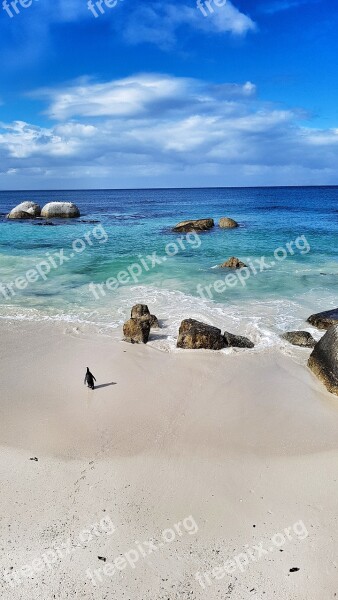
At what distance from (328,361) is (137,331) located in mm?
5877

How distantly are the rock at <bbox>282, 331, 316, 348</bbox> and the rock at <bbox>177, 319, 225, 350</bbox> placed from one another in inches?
91.1

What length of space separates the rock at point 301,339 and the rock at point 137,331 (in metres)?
4.59

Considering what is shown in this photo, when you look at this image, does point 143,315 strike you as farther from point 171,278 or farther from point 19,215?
point 19,215

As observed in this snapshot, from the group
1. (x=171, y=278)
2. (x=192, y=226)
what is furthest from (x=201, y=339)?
(x=192, y=226)

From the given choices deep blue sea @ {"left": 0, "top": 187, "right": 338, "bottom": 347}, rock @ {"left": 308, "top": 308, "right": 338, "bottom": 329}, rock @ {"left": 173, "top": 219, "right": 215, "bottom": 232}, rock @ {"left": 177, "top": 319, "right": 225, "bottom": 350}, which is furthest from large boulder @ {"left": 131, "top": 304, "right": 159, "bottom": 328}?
rock @ {"left": 173, "top": 219, "right": 215, "bottom": 232}

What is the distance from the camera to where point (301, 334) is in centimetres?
1304

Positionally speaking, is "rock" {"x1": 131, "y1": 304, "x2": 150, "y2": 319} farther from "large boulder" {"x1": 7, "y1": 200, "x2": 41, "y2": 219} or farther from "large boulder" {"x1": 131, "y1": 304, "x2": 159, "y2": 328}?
"large boulder" {"x1": 7, "y1": 200, "x2": 41, "y2": 219}

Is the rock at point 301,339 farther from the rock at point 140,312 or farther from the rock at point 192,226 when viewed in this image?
the rock at point 192,226

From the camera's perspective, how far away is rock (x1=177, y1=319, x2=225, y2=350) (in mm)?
12414

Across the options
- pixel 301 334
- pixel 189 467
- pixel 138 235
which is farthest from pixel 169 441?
pixel 138 235

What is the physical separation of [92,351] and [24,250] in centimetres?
2069

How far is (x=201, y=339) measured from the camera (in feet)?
40.8

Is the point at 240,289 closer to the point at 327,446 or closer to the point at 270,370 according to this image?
the point at 270,370

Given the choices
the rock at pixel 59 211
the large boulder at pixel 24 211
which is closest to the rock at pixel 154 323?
the rock at pixel 59 211
